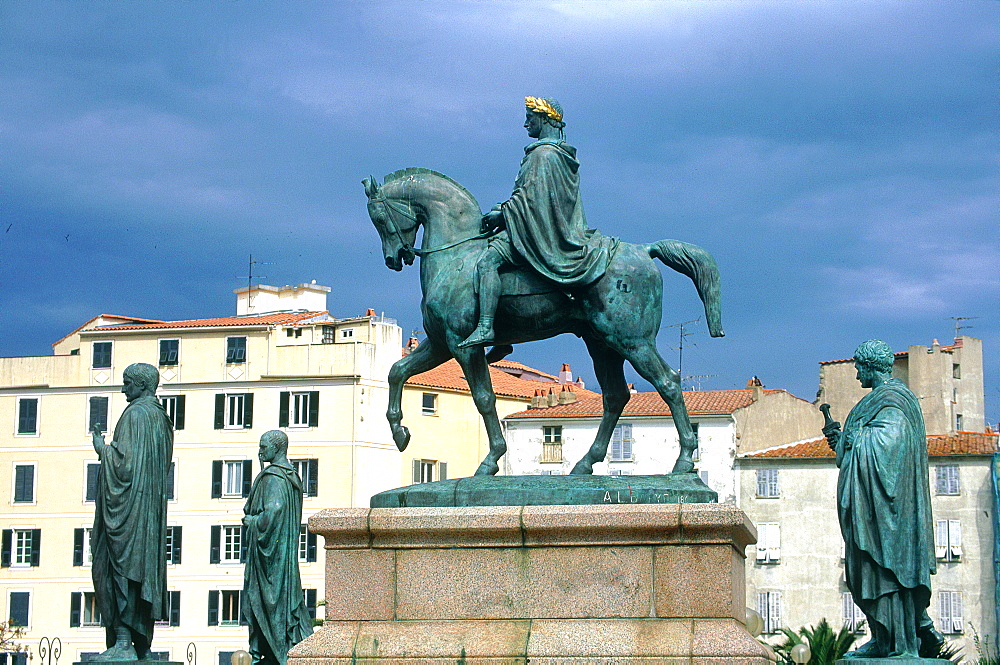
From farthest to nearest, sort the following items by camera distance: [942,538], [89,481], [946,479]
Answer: [89,481] → [946,479] → [942,538]

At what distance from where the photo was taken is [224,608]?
5875cm

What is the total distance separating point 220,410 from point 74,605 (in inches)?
363

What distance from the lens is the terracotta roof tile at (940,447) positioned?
56159mm

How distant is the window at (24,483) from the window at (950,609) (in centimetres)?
3495

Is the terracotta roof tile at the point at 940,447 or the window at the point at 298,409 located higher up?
the window at the point at 298,409

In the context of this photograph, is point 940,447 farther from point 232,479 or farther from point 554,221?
point 554,221

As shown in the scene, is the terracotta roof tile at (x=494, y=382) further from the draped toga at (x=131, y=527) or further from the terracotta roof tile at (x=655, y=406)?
the draped toga at (x=131, y=527)

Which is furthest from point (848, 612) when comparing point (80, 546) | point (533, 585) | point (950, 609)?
point (533, 585)

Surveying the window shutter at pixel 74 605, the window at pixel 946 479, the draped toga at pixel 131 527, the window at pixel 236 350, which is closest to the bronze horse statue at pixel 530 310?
the draped toga at pixel 131 527

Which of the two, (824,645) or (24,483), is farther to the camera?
(24,483)

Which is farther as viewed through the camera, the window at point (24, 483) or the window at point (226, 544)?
the window at point (24, 483)

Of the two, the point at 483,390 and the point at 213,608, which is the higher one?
the point at 483,390

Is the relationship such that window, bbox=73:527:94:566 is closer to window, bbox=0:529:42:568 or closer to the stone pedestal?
window, bbox=0:529:42:568

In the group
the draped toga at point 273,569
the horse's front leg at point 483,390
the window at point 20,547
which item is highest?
the horse's front leg at point 483,390
